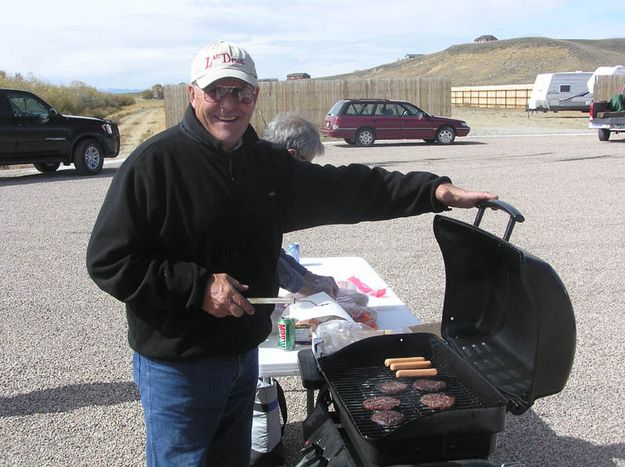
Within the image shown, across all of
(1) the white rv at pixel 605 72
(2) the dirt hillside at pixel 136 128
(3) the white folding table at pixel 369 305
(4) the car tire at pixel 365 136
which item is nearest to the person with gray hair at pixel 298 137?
(3) the white folding table at pixel 369 305

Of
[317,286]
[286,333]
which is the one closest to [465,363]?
[286,333]

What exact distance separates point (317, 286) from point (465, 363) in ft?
3.94

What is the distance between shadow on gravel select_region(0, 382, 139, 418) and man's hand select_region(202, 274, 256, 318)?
2346 millimetres

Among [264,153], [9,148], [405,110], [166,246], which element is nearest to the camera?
[166,246]

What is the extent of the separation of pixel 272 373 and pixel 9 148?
12284 mm

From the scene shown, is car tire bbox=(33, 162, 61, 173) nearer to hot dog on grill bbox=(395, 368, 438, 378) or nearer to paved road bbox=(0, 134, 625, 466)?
paved road bbox=(0, 134, 625, 466)

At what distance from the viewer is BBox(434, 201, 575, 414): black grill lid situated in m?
1.89

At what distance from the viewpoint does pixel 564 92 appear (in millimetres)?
38969

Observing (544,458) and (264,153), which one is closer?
(264,153)

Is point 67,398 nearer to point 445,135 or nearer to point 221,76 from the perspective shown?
point 221,76

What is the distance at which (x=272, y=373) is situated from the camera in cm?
298

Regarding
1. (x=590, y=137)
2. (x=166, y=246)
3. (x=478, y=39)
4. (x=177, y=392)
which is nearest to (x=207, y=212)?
(x=166, y=246)

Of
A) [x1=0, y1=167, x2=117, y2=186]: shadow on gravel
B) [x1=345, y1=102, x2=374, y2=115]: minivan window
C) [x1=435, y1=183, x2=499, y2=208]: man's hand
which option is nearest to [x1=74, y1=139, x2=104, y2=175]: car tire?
[x1=0, y1=167, x2=117, y2=186]: shadow on gravel

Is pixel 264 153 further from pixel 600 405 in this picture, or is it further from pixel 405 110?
pixel 405 110
